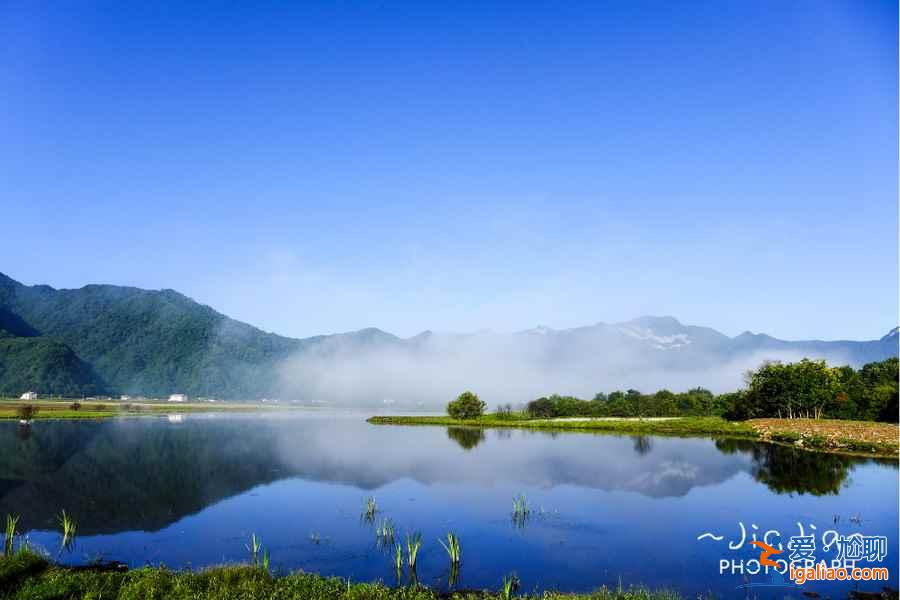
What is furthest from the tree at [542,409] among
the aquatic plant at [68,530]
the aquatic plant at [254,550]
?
the aquatic plant at [68,530]

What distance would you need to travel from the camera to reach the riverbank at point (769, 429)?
67.7 meters

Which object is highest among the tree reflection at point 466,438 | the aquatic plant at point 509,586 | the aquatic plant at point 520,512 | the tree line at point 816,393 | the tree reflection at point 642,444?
the tree line at point 816,393

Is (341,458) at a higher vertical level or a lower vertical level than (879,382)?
lower

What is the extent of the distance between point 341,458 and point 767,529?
45420 mm

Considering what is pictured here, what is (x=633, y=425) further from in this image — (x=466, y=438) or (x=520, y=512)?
(x=520, y=512)

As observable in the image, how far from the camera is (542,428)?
11212 cm

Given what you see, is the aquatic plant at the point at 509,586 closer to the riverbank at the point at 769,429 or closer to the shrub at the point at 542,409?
the riverbank at the point at 769,429

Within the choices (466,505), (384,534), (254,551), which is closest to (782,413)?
(466,505)

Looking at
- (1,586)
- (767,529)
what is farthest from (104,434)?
(767,529)

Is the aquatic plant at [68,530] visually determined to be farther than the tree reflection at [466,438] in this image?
No

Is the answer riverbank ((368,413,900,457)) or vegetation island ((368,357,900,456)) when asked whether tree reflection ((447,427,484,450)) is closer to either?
riverbank ((368,413,900,457))

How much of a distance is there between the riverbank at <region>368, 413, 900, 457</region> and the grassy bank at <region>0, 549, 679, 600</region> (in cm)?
6488

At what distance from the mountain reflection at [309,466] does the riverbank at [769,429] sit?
239 inches

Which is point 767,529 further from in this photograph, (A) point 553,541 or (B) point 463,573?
(B) point 463,573
